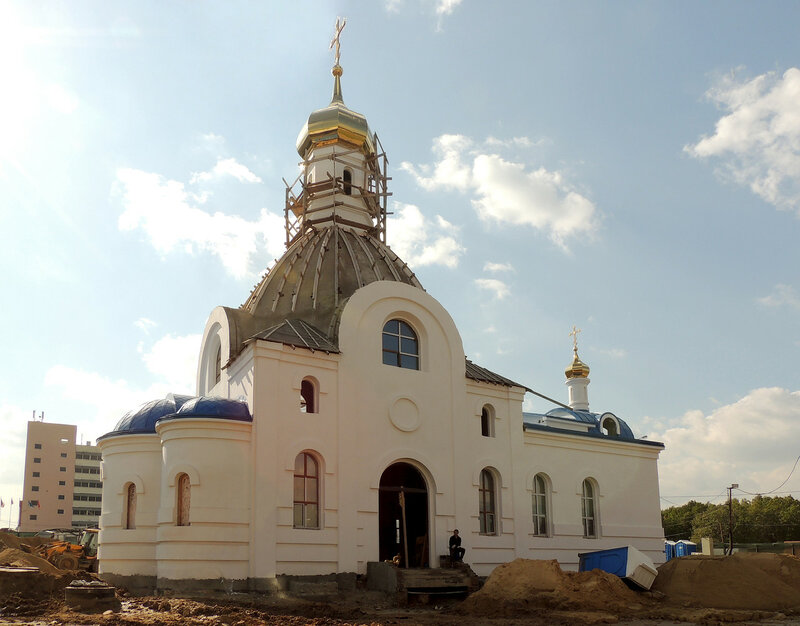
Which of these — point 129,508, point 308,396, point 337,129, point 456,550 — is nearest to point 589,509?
point 456,550

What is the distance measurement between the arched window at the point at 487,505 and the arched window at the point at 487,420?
120 cm

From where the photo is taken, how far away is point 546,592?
1847 centimetres

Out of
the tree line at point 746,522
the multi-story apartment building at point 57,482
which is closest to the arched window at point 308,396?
the tree line at point 746,522

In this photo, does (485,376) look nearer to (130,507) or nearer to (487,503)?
(487,503)

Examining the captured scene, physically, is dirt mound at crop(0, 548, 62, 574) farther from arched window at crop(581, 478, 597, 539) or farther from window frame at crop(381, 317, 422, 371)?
arched window at crop(581, 478, 597, 539)

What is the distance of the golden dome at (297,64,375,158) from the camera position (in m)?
31.5

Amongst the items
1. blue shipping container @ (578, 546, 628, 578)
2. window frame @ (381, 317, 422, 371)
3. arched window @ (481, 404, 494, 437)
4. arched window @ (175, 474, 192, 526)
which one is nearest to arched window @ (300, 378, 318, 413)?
window frame @ (381, 317, 422, 371)

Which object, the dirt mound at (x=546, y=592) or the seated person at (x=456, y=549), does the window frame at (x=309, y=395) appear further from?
the dirt mound at (x=546, y=592)

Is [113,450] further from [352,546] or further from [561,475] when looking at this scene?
[561,475]

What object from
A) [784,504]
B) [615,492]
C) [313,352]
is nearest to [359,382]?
[313,352]

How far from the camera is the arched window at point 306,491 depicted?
66.8 feet

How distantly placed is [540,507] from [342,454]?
27.7 feet

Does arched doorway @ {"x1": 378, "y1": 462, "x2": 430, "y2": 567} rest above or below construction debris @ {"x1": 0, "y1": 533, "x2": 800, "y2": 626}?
above

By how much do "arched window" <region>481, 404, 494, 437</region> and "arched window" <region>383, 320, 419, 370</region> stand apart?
283cm
